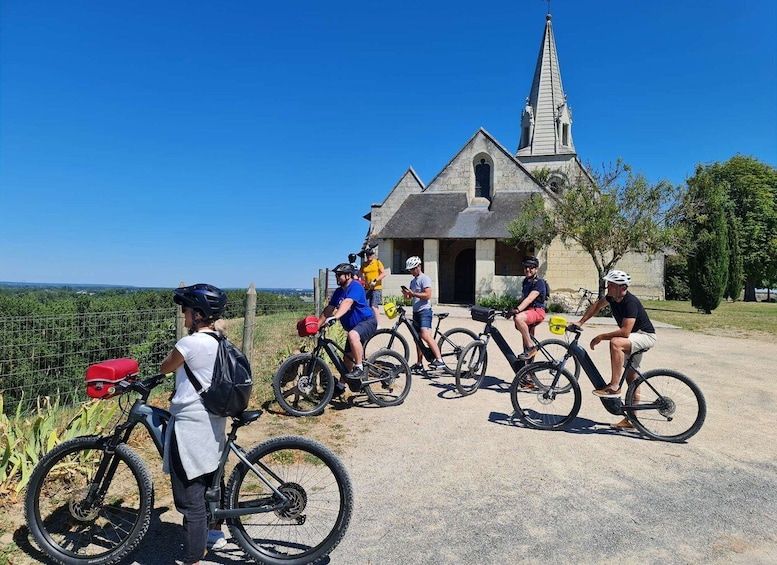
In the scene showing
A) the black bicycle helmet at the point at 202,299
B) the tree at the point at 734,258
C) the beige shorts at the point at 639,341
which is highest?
the tree at the point at 734,258

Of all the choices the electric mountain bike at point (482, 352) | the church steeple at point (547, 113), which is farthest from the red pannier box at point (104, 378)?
the church steeple at point (547, 113)

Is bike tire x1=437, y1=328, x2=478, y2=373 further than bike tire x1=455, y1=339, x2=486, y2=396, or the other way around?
bike tire x1=437, y1=328, x2=478, y2=373

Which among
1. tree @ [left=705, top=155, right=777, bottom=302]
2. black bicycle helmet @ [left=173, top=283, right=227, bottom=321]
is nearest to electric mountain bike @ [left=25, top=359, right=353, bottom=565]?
black bicycle helmet @ [left=173, top=283, right=227, bottom=321]

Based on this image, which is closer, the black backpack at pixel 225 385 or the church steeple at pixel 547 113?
the black backpack at pixel 225 385

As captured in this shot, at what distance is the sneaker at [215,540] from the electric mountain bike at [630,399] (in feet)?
11.6

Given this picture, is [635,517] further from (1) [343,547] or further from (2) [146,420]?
(2) [146,420]

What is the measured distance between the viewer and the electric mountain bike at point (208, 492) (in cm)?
278

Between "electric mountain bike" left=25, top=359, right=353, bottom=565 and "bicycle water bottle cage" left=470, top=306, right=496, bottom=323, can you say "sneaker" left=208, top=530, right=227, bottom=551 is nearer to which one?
"electric mountain bike" left=25, top=359, right=353, bottom=565

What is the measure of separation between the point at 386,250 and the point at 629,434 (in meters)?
19.6

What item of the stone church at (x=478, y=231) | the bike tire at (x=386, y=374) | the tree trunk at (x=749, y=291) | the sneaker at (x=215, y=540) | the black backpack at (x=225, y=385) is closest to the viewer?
the black backpack at (x=225, y=385)

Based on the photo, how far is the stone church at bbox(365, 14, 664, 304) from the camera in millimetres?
22969

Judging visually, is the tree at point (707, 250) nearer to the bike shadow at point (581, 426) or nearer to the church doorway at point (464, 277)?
the church doorway at point (464, 277)

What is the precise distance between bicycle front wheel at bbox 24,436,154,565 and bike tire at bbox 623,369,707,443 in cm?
463

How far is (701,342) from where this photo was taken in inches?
483
